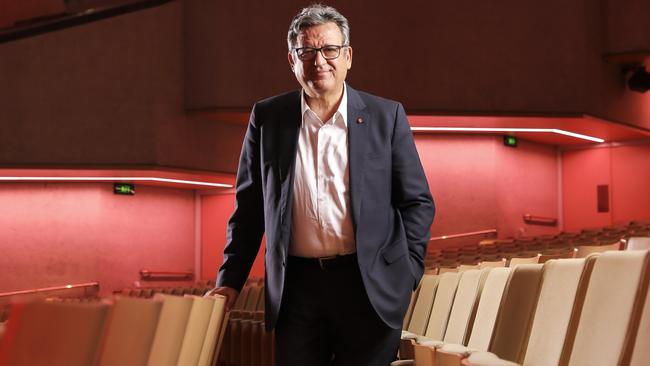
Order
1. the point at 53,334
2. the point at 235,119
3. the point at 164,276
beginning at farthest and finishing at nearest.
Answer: the point at 164,276 < the point at 235,119 < the point at 53,334

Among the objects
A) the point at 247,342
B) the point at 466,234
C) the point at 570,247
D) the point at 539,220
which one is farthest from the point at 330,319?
the point at 539,220

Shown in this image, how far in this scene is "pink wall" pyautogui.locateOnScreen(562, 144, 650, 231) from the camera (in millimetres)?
3717

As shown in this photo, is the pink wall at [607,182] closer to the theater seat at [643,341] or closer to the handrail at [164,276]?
the handrail at [164,276]

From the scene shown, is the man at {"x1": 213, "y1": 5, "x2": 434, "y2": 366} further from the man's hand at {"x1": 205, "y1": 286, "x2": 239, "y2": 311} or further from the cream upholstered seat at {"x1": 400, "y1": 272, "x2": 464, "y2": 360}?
the cream upholstered seat at {"x1": 400, "y1": 272, "x2": 464, "y2": 360}

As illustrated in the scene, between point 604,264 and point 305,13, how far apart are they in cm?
29

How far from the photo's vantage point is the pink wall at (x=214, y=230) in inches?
142

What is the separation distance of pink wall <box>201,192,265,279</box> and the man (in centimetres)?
291

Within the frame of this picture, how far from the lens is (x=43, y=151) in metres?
2.90

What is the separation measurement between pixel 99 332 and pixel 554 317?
30 centimetres

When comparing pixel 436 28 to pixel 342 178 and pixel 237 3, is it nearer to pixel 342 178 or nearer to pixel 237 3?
pixel 237 3

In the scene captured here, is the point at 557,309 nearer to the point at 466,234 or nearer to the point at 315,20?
the point at 315,20

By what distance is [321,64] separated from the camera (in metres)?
0.67

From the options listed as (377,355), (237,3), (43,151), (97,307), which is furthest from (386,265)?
(237,3)

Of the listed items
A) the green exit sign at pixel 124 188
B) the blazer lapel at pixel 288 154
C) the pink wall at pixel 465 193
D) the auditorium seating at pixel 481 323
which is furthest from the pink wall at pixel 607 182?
the blazer lapel at pixel 288 154
